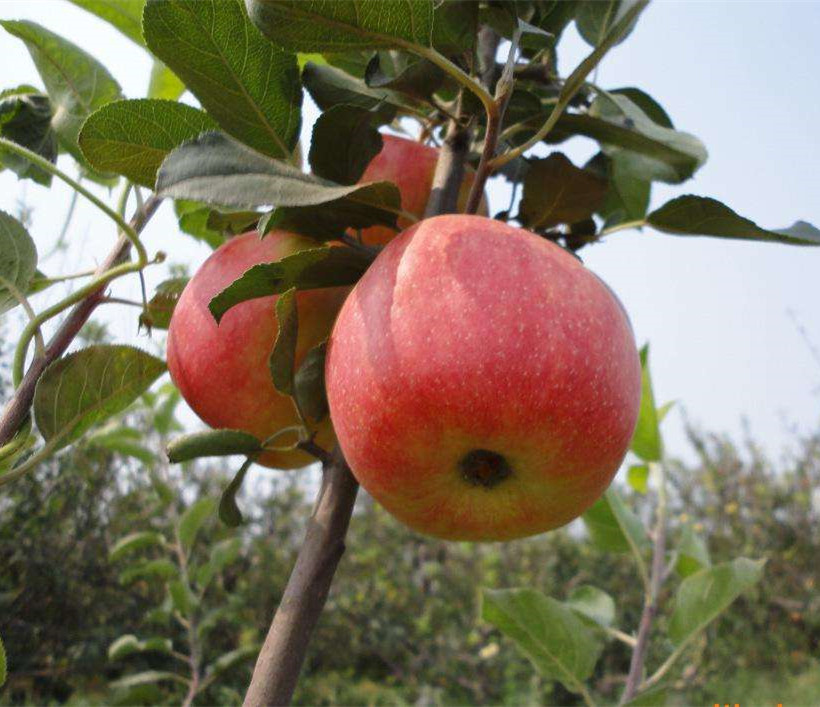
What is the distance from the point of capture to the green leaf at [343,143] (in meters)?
0.62

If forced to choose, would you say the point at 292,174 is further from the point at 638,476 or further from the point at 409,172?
the point at 638,476

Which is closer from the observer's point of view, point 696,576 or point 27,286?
point 27,286

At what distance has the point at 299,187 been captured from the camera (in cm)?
54

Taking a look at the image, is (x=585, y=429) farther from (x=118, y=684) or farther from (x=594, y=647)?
(x=118, y=684)

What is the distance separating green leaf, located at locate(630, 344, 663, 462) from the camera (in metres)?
1.21

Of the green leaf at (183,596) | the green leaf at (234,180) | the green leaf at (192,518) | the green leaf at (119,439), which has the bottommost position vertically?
the green leaf at (183,596)

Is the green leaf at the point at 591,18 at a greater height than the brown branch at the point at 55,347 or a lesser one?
→ greater

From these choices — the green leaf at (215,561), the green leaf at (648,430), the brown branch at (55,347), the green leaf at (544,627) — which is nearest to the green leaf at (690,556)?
the green leaf at (648,430)

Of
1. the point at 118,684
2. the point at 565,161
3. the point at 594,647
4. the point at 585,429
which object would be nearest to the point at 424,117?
the point at 565,161

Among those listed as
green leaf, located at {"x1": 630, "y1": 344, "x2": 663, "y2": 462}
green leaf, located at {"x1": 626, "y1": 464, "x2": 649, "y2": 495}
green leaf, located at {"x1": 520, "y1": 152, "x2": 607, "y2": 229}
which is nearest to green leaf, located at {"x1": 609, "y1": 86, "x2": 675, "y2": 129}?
green leaf, located at {"x1": 520, "y1": 152, "x2": 607, "y2": 229}

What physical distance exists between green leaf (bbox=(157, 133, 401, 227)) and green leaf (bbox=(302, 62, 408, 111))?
0.11 meters

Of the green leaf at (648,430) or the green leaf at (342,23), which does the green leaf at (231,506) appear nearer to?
the green leaf at (342,23)

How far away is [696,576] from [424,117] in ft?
2.33

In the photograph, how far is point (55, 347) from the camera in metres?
0.64
